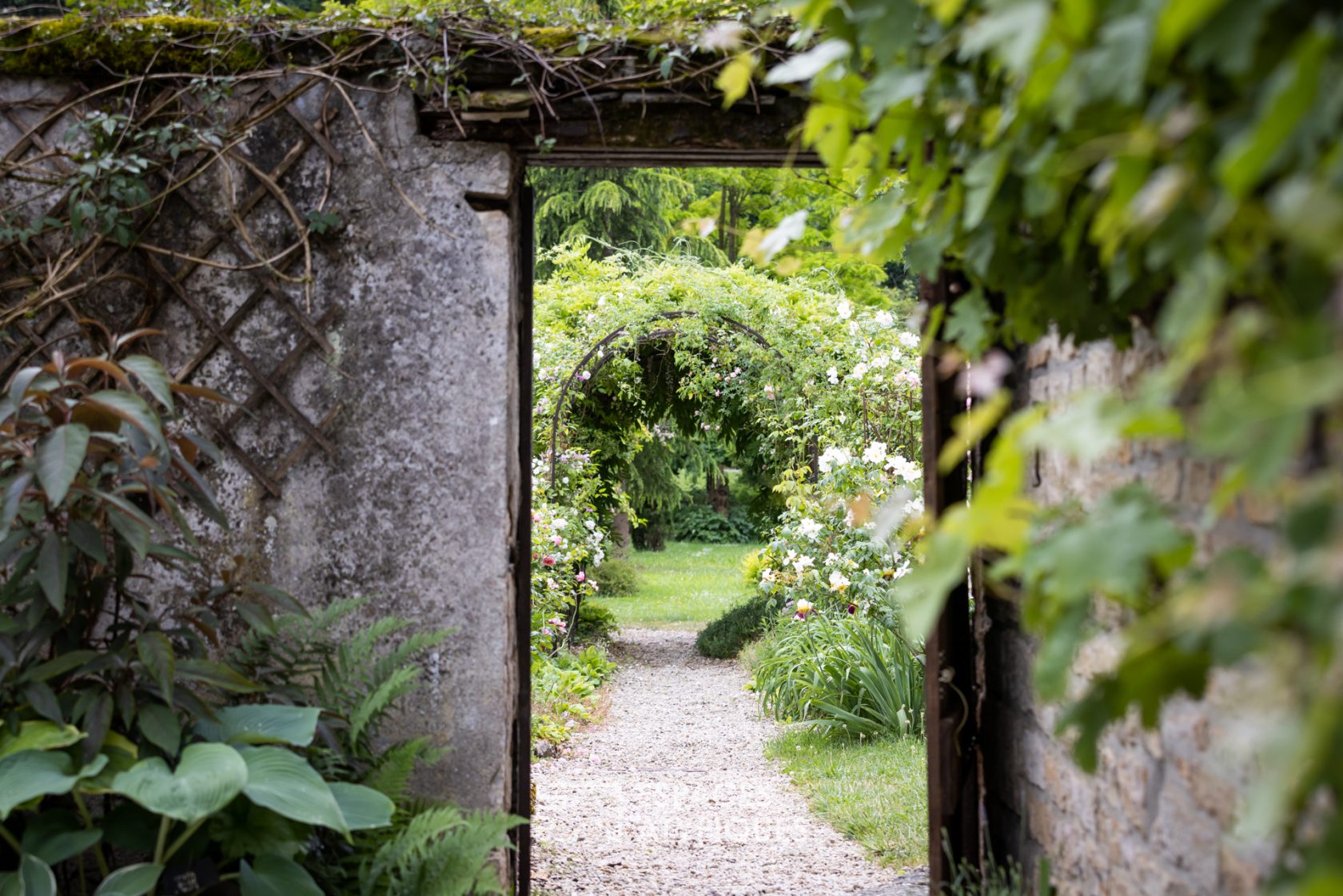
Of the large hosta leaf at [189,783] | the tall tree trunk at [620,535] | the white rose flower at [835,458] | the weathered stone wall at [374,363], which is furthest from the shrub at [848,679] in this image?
the tall tree trunk at [620,535]

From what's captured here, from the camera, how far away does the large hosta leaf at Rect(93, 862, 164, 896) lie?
6.85ft

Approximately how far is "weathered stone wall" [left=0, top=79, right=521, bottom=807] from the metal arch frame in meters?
4.23

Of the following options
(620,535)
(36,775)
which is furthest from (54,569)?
(620,535)

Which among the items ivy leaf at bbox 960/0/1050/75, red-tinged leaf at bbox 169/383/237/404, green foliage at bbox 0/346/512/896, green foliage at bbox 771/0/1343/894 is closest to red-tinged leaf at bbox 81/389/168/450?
green foliage at bbox 0/346/512/896

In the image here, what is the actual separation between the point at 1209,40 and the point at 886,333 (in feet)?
19.2

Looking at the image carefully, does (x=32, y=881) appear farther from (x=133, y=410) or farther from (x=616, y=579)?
(x=616, y=579)

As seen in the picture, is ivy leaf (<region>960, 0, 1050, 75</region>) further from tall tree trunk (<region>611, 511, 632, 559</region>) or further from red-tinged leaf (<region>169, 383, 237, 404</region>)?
tall tree trunk (<region>611, 511, 632, 559</region>)

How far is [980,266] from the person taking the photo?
1.55 meters

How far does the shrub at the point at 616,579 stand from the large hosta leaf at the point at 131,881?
30.0ft

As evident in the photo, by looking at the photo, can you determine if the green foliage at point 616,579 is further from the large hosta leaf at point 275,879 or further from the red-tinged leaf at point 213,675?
the large hosta leaf at point 275,879

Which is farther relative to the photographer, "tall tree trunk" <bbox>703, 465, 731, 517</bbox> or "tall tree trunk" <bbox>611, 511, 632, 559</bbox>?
"tall tree trunk" <bbox>703, 465, 731, 517</bbox>

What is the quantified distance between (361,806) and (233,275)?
4.99 feet

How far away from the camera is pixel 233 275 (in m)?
2.93

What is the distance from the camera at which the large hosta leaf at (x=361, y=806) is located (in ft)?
7.57
